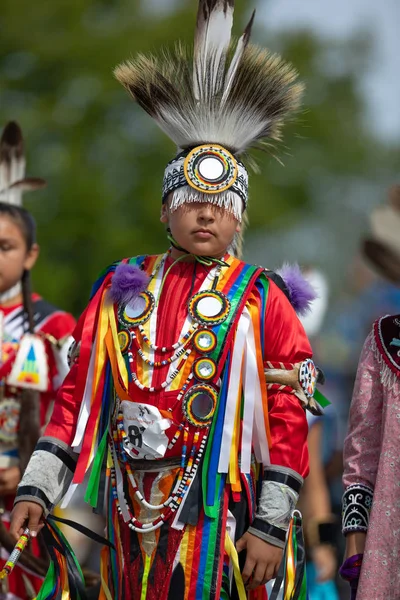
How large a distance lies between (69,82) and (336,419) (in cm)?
1014

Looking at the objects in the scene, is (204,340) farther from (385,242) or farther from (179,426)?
(385,242)

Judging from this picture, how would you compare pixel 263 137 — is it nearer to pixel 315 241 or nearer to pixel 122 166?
pixel 122 166

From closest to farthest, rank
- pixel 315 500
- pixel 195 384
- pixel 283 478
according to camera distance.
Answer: pixel 283 478
pixel 195 384
pixel 315 500

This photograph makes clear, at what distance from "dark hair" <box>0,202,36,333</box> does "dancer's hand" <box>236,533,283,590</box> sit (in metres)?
2.00

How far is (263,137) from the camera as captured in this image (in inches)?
168

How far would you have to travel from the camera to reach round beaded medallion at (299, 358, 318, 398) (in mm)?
3969

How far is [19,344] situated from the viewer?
5.35 meters

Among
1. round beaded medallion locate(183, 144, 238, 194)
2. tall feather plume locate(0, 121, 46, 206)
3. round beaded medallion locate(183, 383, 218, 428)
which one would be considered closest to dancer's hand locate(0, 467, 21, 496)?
tall feather plume locate(0, 121, 46, 206)

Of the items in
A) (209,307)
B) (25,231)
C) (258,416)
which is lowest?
(258,416)

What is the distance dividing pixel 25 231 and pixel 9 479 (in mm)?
1172

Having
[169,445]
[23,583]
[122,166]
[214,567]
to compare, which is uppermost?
[122,166]

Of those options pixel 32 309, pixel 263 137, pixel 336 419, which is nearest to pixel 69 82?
pixel 336 419

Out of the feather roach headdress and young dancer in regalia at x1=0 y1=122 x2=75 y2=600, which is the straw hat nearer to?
the feather roach headdress

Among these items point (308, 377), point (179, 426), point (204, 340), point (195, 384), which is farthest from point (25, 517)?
point (308, 377)
